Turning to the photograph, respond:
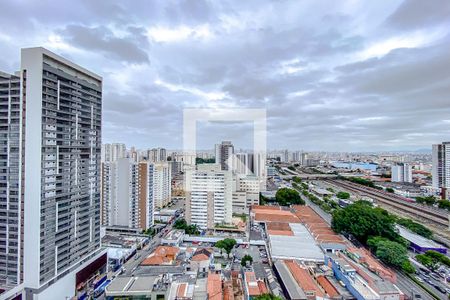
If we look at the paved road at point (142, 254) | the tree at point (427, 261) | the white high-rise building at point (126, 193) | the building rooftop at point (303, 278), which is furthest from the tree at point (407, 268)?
the white high-rise building at point (126, 193)

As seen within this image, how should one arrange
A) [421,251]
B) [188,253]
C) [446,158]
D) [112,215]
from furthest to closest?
[446,158]
[112,215]
[421,251]
[188,253]

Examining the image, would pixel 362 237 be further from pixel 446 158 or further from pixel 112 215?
pixel 446 158

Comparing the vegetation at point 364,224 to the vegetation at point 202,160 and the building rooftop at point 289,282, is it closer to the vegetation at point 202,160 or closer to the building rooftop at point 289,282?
the building rooftop at point 289,282

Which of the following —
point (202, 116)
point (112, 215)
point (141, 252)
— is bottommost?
point (141, 252)

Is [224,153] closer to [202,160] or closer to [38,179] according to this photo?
[202,160]

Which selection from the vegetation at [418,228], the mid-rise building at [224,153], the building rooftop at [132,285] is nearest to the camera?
the building rooftop at [132,285]

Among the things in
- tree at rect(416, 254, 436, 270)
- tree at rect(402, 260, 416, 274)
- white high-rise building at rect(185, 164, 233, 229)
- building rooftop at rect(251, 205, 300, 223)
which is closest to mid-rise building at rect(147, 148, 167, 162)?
building rooftop at rect(251, 205, 300, 223)

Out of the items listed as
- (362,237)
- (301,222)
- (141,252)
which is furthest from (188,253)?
(362,237)
